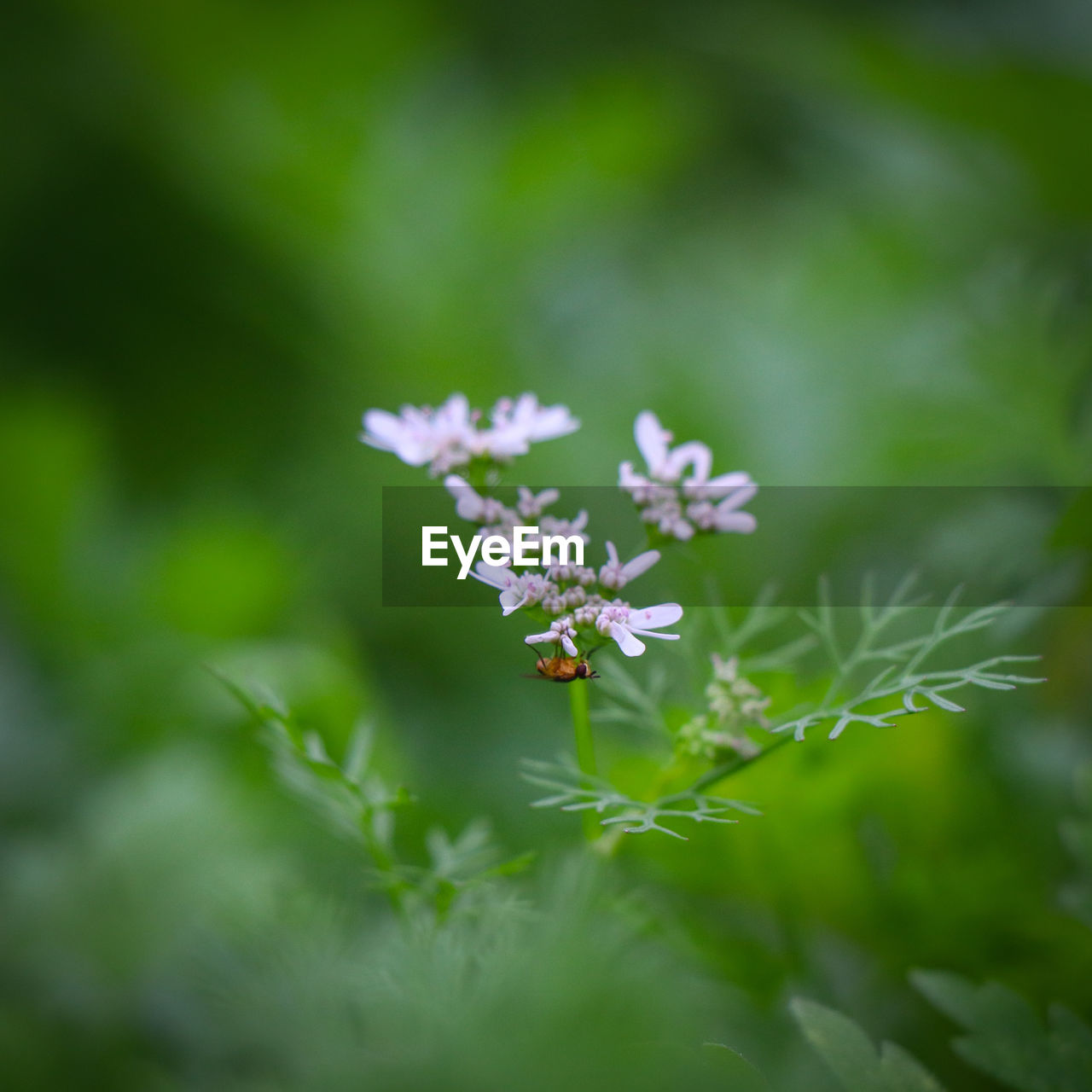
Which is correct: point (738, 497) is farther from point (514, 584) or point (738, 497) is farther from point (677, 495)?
point (514, 584)

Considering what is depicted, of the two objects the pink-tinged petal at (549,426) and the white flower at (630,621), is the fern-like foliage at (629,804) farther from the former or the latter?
the pink-tinged petal at (549,426)

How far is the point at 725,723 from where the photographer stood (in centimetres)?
92

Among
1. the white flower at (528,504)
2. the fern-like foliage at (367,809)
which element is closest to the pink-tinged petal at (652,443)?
the white flower at (528,504)

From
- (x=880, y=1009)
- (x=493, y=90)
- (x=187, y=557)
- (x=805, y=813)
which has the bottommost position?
(x=880, y=1009)

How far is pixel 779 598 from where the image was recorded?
171 centimetres

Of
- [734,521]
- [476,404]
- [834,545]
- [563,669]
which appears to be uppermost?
[476,404]

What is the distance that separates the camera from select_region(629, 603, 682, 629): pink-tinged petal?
0.81 meters

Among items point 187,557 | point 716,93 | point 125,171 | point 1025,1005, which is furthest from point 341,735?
point 716,93

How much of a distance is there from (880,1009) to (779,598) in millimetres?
665

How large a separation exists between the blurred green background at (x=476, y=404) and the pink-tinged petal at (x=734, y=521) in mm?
362

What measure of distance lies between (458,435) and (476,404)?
1192 mm

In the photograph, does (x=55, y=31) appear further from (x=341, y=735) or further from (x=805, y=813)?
(x=805, y=813)

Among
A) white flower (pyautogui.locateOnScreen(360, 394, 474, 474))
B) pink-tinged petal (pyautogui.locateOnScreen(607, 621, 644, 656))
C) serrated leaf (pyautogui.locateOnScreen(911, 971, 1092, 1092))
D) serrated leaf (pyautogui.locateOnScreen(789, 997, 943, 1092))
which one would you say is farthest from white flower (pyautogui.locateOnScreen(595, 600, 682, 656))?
serrated leaf (pyautogui.locateOnScreen(911, 971, 1092, 1092))

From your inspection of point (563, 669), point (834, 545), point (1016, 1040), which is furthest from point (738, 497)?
point (834, 545)
